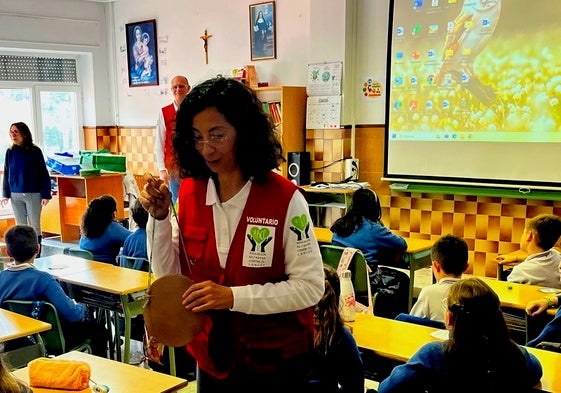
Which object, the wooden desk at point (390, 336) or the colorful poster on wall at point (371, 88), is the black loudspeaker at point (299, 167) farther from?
the wooden desk at point (390, 336)

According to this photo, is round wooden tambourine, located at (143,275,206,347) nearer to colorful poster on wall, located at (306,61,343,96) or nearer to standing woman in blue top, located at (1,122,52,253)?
colorful poster on wall, located at (306,61,343,96)

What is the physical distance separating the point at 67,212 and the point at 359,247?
4278 millimetres

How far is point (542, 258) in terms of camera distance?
3383 millimetres

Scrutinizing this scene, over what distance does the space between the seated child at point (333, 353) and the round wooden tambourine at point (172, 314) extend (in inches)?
31.7

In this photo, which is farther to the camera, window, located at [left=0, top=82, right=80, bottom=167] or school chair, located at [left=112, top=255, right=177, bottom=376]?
window, located at [left=0, top=82, right=80, bottom=167]

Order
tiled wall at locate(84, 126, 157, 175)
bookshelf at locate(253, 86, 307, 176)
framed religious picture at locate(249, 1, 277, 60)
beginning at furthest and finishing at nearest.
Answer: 1. tiled wall at locate(84, 126, 157, 175)
2. framed religious picture at locate(249, 1, 277, 60)
3. bookshelf at locate(253, 86, 307, 176)

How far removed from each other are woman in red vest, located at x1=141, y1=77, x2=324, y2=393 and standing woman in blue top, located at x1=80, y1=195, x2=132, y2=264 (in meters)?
2.77

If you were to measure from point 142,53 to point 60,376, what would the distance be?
640 cm

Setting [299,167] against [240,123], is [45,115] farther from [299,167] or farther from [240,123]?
[240,123]

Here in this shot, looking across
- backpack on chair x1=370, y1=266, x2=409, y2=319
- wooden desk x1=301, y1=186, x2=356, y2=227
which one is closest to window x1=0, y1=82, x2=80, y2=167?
wooden desk x1=301, y1=186, x2=356, y2=227

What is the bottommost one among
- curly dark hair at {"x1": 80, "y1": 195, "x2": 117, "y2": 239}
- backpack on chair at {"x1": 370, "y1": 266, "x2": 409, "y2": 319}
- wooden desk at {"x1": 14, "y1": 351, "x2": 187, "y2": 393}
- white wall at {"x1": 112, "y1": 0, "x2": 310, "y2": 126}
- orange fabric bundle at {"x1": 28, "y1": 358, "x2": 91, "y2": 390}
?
backpack on chair at {"x1": 370, "y1": 266, "x2": 409, "y2": 319}

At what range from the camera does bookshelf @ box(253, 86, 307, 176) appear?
576 cm

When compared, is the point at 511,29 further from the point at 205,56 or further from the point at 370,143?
the point at 205,56

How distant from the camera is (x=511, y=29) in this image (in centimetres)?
470
